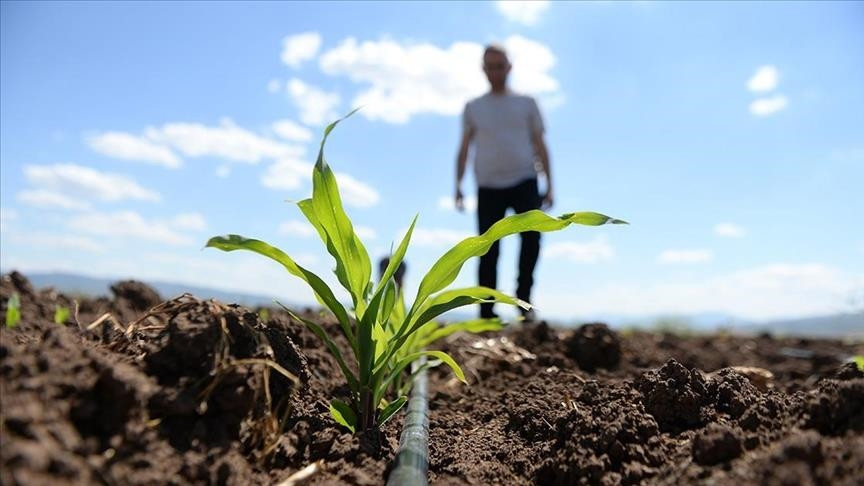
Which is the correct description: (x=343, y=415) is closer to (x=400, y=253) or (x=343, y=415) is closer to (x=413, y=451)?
(x=413, y=451)

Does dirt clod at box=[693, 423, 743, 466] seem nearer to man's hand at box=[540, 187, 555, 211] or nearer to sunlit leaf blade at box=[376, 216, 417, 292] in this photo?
sunlit leaf blade at box=[376, 216, 417, 292]

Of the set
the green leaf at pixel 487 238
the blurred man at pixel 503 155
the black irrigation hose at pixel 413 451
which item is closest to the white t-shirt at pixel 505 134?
the blurred man at pixel 503 155

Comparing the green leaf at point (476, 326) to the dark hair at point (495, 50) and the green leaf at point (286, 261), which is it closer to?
the green leaf at point (286, 261)

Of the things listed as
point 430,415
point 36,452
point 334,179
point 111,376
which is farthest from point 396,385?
point 36,452

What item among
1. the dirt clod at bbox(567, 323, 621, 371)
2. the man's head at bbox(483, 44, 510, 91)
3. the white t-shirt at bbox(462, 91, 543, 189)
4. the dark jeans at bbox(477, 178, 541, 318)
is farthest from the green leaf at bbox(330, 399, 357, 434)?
the man's head at bbox(483, 44, 510, 91)

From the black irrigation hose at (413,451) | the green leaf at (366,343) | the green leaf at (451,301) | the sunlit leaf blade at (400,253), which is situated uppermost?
the sunlit leaf blade at (400,253)

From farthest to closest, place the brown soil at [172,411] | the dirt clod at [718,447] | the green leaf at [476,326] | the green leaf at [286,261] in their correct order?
the green leaf at [476,326]
the green leaf at [286,261]
the dirt clod at [718,447]
the brown soil at [172,411]

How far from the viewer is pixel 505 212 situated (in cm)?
438

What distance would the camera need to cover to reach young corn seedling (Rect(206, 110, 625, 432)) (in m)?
1.46

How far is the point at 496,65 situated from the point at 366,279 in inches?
117

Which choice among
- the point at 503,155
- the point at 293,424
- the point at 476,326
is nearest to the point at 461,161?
the point at 503,155

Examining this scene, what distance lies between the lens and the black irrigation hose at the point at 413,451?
1.21 meters

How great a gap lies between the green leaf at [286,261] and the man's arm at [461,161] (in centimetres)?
303

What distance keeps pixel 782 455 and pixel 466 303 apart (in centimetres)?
80
